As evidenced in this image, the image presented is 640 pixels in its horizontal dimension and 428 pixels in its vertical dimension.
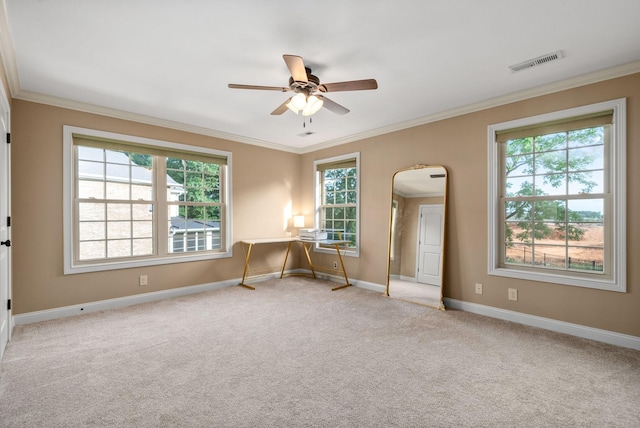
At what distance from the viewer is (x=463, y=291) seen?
12.4 ft

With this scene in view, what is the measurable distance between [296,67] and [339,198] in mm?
3305

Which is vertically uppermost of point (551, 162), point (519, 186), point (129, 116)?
point (129, 116)

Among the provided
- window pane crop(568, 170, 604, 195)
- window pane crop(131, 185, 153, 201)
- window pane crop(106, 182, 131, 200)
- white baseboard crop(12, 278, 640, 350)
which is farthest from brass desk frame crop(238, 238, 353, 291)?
window pane crop(568, 170, 604, 195)

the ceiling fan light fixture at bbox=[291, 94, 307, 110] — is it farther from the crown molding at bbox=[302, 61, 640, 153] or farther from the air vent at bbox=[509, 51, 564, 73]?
the crown molding at bbox=[302, 61, 640, 153]

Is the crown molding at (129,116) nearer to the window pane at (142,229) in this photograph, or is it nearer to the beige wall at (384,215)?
the beige wall at (384,215)

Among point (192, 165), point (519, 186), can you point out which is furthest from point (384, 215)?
point (192, 165)

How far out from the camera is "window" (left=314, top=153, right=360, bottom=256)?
5.16 metres

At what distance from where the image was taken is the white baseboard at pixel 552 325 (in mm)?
2752

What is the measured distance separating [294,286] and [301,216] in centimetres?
136

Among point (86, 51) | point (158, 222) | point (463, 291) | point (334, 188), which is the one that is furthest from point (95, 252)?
point (463, 291)

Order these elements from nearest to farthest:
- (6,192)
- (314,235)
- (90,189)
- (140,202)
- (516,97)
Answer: (6,192)
(516,97)
(90,189)
(140,202)
(314,235)

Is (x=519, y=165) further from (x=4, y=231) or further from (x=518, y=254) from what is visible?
(x=4, y=231)

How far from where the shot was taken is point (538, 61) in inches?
105

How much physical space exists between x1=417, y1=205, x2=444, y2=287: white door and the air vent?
1.71 metres
